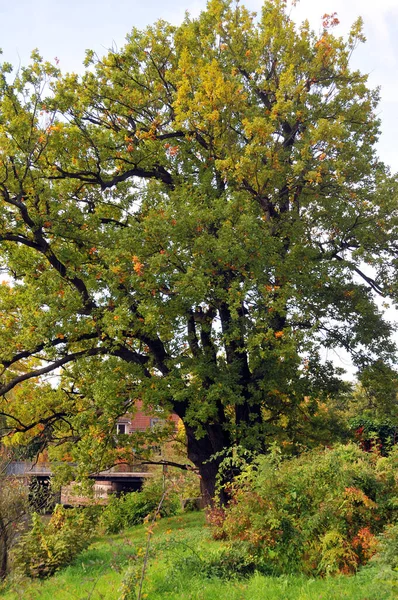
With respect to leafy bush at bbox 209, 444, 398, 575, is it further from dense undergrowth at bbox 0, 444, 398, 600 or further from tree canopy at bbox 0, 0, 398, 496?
tree canopy at bbox 0, 0, 398, 496

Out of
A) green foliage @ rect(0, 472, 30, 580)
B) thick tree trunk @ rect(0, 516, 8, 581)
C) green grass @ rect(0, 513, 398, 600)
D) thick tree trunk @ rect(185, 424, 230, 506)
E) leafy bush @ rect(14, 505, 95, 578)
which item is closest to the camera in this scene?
green grass @ rect(0, 513, 398, 600)

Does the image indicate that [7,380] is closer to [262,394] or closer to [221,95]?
[262,394]

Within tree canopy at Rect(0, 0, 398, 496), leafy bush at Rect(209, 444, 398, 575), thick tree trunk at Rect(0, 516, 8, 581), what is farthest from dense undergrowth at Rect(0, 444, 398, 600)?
tree canopy at Rect(0, 0, 398, 496)

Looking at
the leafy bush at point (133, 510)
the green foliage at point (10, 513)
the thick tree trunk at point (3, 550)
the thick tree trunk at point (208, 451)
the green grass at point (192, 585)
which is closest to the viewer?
the green grass at point (192, 585)

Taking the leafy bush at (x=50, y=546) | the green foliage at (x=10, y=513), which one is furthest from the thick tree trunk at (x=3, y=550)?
the leafy bush at (x=50, y=546)

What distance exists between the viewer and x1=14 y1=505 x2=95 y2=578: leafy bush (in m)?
9.39

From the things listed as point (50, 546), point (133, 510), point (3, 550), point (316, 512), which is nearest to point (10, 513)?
point (3, 550)

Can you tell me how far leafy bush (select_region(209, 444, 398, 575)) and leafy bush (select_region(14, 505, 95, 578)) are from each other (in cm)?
332

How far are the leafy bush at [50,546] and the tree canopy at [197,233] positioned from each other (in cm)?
327

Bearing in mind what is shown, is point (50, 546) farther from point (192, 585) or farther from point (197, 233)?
point (197, 233)

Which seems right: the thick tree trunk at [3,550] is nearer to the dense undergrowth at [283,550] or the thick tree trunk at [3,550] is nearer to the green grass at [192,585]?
the dense undergrowth at [283,550]

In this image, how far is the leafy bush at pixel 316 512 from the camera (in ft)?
24.0

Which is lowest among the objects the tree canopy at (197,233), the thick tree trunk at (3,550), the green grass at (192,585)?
the green grass at (192,585)

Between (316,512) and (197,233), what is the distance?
7.02m
